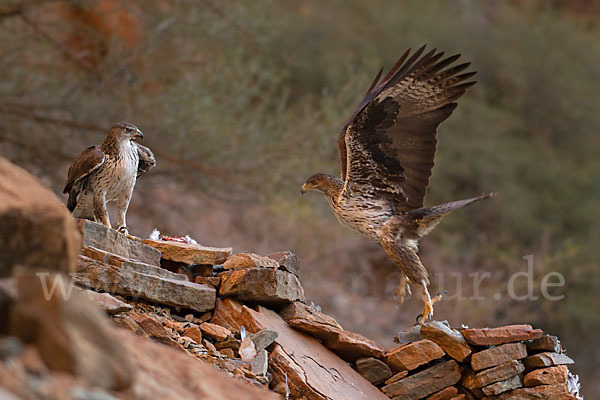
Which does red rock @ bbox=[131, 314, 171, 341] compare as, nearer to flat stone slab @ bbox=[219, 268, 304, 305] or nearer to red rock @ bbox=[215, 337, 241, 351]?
red rock @ bbox=[215, 337, 241, 351]

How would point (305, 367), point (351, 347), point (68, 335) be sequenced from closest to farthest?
point (68, 335)
point (305, 367)
point (351, 347)

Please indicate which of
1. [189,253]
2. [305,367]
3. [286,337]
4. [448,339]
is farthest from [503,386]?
[189,253]

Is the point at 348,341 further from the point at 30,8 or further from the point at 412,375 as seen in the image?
the point at 30,8

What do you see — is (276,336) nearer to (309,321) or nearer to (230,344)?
(230,344)

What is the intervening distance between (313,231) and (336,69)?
4.85 meters

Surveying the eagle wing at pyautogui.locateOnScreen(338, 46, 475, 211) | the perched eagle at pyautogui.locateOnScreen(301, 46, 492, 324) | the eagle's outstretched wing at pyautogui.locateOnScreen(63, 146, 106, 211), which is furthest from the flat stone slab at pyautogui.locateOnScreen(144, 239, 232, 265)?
the eagle wing at pyautogui.locateOnScreen(338, 46, 475, 211)

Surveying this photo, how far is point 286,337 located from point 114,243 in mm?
1227

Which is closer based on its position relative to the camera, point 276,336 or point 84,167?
point 276,336

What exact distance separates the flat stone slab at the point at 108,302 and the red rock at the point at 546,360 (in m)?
2.51

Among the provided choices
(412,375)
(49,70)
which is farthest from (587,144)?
(412,375)

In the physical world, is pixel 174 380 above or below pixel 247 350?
below

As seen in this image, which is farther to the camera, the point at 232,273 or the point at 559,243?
the point at 559,243

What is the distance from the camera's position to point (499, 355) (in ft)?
15.3

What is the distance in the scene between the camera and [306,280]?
12.9m
